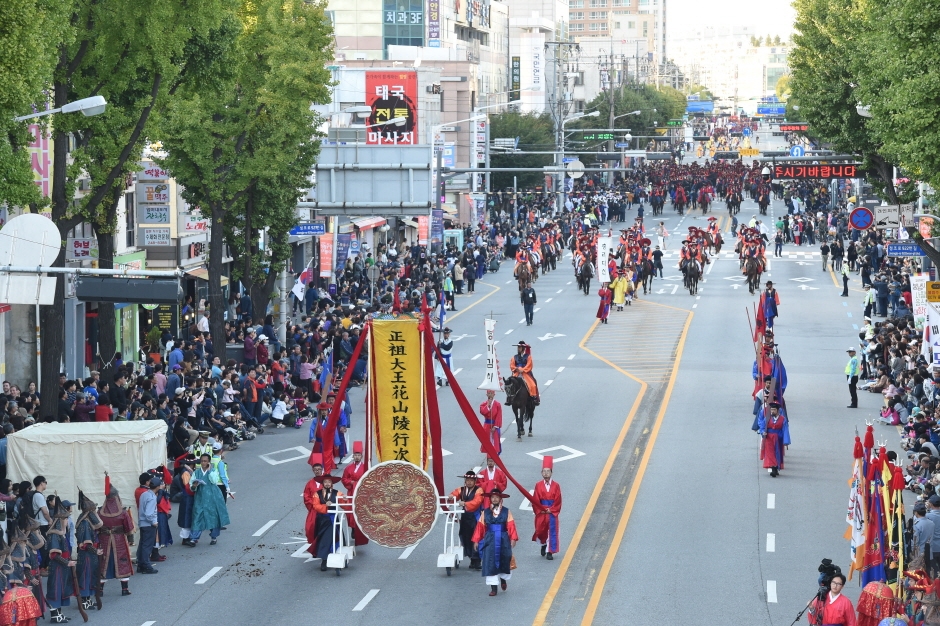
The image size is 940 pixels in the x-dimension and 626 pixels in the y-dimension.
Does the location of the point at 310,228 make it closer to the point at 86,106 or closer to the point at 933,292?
the point at 933,292

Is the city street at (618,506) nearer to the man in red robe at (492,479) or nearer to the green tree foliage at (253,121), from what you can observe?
the man in red robe at (492,479)

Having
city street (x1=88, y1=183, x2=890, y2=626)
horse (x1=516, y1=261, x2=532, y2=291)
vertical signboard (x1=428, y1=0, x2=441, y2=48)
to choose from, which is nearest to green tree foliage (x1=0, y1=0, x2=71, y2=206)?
city street (x1=88, y1=183, x2=890, y2=626)

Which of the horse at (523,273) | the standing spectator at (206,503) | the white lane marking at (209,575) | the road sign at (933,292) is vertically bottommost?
the white lane marking at (209,575)

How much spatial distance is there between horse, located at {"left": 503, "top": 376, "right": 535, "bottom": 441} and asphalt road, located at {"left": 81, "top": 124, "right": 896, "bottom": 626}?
456 millimetres

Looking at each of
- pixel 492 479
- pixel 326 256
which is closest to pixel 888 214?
pixel 492 479

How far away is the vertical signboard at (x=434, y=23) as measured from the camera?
4380 inches

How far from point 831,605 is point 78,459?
33.4 ft

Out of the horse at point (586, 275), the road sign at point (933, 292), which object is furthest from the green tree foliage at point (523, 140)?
the road sign at point (933, 292)

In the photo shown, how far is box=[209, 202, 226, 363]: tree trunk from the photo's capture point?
3612 cm

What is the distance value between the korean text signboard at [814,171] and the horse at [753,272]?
12351mm

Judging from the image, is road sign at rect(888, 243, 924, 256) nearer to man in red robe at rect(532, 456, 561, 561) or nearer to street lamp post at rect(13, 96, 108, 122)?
man in red robe at rect(532, 456, 561, 561)

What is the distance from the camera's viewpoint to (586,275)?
57.0 metres

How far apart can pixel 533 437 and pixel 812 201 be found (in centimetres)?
6419

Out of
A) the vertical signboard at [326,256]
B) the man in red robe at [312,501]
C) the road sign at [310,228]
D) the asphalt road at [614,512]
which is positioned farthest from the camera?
the vertical signboard at [326,256]
